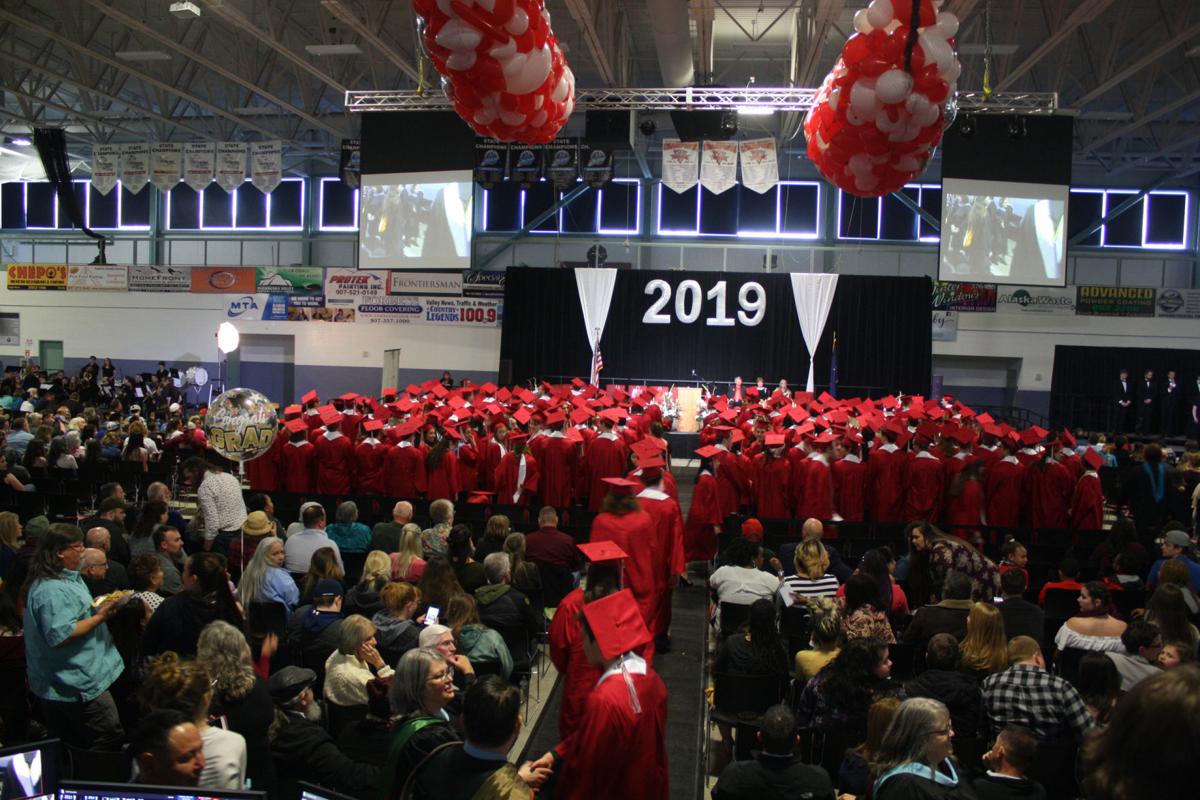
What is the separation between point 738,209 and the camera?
949 inches

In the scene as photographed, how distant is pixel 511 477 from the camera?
10.2 m

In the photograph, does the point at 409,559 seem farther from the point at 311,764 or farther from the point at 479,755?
the point at 479,755

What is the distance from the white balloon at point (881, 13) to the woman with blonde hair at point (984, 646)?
2.89 m

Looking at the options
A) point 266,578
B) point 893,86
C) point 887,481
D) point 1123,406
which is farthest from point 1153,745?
point 1123,406

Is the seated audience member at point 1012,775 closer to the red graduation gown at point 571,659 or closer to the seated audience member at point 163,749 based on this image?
the red graduation gown at point 571,659

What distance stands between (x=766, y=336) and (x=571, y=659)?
1776cm

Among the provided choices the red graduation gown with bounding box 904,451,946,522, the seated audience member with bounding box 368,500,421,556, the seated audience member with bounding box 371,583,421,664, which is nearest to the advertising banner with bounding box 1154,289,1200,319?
the red graduation gown with bounding box 904,451,946,522

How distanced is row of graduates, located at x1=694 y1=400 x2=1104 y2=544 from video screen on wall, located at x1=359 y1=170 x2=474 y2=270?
6.33m

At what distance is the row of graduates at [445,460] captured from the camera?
33.2ft

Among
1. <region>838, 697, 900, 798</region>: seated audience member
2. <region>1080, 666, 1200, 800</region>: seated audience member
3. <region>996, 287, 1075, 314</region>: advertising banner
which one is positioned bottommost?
<region>838, 697, 900, 798</region>: seated audience member

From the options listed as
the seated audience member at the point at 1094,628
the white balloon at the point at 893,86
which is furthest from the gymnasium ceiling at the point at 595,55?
the seated audience member at the point at 1094,628

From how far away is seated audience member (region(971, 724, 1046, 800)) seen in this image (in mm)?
3223

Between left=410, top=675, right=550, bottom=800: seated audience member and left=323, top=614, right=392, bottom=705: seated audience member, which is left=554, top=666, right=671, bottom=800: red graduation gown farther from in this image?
left=323, top=614, right=392, bottom=705: seated audience member

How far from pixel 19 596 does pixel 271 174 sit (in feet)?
51.9
